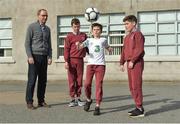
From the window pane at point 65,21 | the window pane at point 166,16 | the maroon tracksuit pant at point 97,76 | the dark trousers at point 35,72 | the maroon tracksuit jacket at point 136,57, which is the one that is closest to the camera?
the maroon tracksuit jacket at point 136,57

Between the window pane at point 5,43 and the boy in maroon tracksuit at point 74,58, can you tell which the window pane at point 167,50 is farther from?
the boy in maroon tracksuit at point 74,58

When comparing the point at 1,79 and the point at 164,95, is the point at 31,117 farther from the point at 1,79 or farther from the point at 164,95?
the point at 1,79

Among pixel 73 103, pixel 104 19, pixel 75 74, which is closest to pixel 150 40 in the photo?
pixel 104 19

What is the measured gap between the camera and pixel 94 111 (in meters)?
9.71

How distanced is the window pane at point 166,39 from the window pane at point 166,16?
634 mm

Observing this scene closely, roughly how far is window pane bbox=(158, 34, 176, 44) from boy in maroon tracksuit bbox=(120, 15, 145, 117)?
9416mm

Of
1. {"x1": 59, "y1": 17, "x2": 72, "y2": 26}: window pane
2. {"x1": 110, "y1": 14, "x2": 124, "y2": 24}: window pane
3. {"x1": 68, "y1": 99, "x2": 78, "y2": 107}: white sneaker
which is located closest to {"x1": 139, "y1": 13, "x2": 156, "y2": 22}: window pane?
{"x1": 110, "y1": 14, "x2": 124, "y2": 24}: window pane

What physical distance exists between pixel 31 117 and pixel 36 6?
11102 mm

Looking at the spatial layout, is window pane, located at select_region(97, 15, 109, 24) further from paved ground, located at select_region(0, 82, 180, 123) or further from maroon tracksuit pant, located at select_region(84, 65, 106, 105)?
maroon tracksuit pant, located at select_region(84, 65, 106, 105)

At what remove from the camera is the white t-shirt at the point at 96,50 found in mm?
9945

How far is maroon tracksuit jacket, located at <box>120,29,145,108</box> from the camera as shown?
927 centimetres

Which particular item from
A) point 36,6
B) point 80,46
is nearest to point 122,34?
point 36,6

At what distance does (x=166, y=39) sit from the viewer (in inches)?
737

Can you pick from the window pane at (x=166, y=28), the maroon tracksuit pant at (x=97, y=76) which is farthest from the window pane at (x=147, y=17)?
the maroon tracksuit pant at (x=97, y=76)
